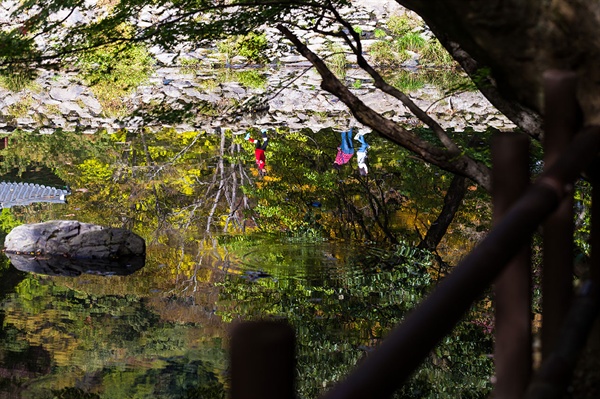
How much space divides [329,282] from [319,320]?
3.68 ft

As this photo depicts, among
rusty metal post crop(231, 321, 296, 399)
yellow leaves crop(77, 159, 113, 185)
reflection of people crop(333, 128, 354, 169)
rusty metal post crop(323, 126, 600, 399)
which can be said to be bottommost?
reflection of people crop(333, 128, 354, 169)

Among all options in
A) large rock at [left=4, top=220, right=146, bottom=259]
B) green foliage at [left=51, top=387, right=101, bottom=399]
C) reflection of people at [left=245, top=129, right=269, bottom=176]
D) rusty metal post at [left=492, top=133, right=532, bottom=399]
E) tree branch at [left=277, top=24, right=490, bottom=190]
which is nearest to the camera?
rusty metal post at [left=492, top=133, right=532, bottom=399]

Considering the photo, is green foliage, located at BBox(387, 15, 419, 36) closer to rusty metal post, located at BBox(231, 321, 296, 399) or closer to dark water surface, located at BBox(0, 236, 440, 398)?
dark water surface, located at BBox(0, 236, 440, 398)

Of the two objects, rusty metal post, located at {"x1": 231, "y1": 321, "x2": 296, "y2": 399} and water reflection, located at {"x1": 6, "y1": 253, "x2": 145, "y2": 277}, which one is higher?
rusty metal post, located at {"x1": 231, "y1": 321, "x2": 296, "y2": 399}

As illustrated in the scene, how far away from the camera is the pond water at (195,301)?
5.67m

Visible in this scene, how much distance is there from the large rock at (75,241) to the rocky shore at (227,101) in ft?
16.7

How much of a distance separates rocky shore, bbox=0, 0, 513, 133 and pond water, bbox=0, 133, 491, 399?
3.59 metres

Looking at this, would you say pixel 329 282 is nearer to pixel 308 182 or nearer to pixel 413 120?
pixel 308 182

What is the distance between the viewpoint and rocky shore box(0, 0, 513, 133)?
15273 millimetres

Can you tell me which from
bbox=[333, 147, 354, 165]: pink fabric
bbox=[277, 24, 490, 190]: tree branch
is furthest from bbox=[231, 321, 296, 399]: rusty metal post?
bbox=[333, 147, 354, 165]: pink fabric

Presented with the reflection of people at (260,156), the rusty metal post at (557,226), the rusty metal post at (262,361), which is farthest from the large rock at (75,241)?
the rusty metal post at (262,361)

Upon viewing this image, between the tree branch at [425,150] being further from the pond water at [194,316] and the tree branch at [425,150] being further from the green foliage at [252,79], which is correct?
the green foliage at [252,79]

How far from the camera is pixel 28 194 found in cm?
1062

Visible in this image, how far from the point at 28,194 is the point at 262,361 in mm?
10096
